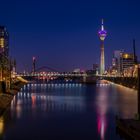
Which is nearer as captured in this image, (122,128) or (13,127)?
(122,128)

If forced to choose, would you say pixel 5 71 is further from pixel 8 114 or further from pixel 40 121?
pixel 40 121

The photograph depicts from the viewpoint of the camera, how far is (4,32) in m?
117

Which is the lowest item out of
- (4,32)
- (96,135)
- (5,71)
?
(96,135)

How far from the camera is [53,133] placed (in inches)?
1011

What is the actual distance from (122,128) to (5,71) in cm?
4941

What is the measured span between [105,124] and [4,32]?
91103mm

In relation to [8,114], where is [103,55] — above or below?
above

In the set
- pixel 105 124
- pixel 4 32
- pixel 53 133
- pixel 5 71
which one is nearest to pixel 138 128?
pixel 53 133

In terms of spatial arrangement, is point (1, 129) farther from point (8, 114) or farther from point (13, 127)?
point (8, 114)

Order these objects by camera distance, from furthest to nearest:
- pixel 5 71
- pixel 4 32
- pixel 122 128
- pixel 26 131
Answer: pixel 4 32 → pixel 5 71 → pixel 26 131 → pixel 122 128

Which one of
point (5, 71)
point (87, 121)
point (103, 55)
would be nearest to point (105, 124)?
point (87, 121)

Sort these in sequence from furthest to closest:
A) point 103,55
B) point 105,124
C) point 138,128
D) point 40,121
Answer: point 103,55
point 40,121
point 105,124
point 138,128

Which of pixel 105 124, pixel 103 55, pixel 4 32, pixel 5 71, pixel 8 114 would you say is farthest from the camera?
pixel 103 55

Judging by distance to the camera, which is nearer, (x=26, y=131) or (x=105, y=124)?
(x=26, y=131)
